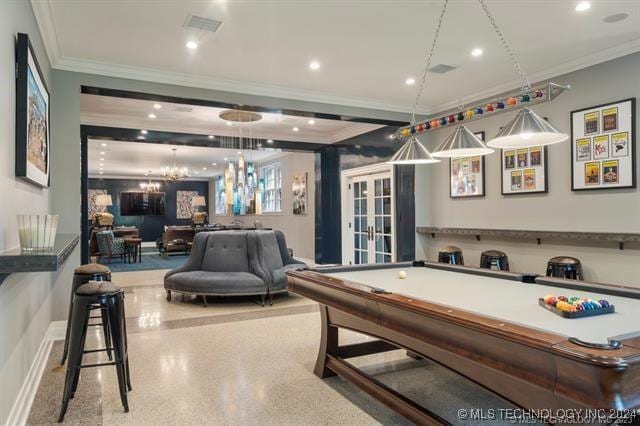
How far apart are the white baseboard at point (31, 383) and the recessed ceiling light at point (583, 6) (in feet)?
15.9

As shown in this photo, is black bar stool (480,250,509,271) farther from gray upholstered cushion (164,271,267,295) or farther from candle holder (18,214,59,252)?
candle holder (18,214,59,252)

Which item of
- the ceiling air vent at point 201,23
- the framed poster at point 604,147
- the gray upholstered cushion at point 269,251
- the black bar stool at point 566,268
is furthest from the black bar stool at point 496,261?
the ceiling air vent at point 201,23

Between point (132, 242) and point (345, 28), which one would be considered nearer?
point (345, 28)

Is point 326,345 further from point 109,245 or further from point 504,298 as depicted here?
point 109,245

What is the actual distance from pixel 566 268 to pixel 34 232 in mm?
4667

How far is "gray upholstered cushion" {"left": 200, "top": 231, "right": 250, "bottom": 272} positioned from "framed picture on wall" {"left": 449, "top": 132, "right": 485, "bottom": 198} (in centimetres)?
324

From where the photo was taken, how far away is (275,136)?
28.6ft

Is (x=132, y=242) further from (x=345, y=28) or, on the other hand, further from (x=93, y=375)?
(x=345, y=28)

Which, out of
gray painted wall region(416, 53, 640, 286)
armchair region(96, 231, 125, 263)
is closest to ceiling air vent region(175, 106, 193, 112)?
gray painted wall region(416, 53, 640, 286)

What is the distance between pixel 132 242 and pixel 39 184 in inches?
314

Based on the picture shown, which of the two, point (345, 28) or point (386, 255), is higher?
point (345, 28)

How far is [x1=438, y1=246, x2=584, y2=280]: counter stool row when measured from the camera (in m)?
4.38

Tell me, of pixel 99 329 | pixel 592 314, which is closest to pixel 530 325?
pixel 592 314

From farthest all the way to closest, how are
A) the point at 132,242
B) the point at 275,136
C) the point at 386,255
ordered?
the point at 132,242
the point at 275,136
the point at 386,255
